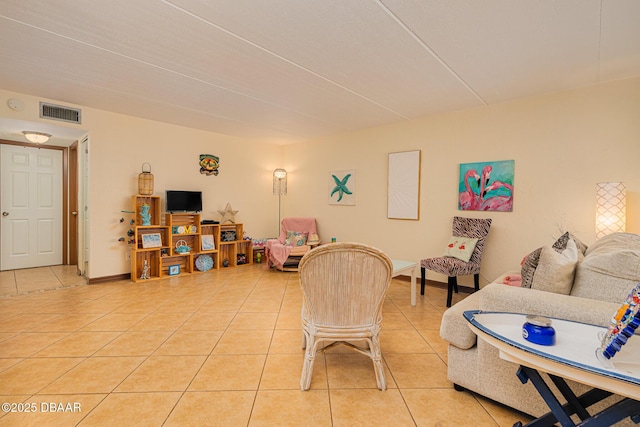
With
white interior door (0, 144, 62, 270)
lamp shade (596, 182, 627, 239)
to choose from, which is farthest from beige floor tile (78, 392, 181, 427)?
white interior door (0, 144, 62, 270)

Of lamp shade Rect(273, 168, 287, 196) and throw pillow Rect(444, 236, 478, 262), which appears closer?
throw pillow Rect(444, 236, 478, 262)

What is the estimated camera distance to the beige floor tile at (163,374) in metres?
1.87

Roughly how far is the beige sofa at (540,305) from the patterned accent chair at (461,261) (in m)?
1.62

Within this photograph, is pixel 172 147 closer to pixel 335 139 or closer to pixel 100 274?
pixel 100 274

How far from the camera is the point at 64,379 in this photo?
1925 mm

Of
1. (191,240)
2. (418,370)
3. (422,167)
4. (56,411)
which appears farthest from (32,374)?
(422,167)

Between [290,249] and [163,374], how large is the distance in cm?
319

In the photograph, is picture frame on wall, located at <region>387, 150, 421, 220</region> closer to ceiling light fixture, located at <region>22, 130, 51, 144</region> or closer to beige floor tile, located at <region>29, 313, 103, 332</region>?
beige floor tile, located at <region>29, 313, 103, 332</region>

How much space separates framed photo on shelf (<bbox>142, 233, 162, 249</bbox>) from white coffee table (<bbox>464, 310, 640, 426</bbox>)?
442 centimetres

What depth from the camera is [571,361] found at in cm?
106

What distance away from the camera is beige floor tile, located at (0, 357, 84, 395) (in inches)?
72.0

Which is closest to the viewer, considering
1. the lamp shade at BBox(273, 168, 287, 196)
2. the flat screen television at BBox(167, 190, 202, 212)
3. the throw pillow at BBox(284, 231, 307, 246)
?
the flat screen television at BBox(167, 190, 202, 212)

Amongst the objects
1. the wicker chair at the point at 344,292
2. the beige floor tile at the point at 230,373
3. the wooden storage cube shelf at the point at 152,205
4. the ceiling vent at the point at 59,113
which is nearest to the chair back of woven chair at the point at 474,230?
the wicker chair at the point at 344,292

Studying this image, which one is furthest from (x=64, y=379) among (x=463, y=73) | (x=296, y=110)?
(x=463, y=73)
